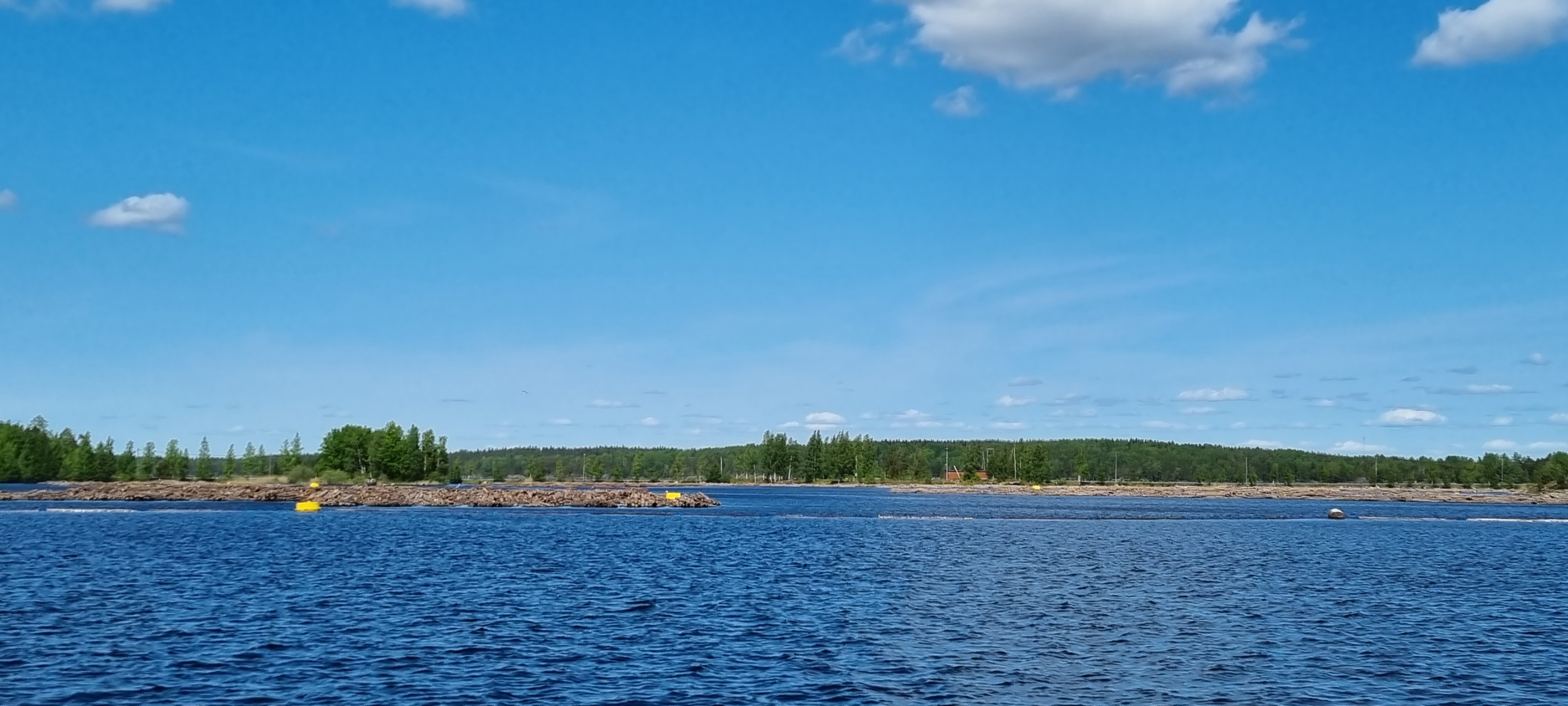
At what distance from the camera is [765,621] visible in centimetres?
4344

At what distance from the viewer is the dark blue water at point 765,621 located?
31031mm

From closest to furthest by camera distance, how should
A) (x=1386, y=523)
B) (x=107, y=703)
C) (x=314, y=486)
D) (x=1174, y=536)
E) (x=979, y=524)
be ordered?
1. (x=107, y=703)
2. (x=1174, y=536)
3. (x=979, y=524)
4. (x=1386, y=523)
5. (x=314, y=486)

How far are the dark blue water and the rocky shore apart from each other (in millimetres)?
72452

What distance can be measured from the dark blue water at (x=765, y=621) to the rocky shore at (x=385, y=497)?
7245 cm

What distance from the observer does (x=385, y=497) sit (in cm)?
16812

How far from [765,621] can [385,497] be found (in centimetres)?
13735

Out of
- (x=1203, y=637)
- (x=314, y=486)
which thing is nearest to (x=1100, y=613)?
(x=1203, y=637)

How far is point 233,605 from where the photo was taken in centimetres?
4541

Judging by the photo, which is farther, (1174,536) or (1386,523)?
(1386,523)

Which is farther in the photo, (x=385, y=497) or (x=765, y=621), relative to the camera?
(x=385, y=497)

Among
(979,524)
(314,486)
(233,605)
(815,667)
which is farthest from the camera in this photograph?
(314,486)

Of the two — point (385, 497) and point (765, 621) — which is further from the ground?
point (385, 497)

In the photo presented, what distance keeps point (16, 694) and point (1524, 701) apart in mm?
38302

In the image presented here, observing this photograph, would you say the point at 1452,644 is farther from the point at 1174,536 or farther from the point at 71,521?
the point at 71,521
